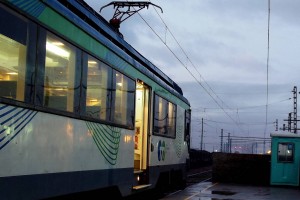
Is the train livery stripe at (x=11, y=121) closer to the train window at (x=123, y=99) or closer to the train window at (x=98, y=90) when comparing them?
the train window at (x=98, y=90)

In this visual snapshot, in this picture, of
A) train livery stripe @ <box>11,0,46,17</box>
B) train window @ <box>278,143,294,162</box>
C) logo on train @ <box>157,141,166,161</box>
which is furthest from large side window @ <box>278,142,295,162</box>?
train livery stripe @ <box>11,0,46,17</box>

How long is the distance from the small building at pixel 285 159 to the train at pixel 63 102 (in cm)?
1042

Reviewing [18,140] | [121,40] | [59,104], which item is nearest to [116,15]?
[121,40]

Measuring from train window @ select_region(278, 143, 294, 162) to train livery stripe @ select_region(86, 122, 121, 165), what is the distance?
504 inches

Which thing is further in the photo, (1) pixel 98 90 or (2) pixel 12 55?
(1) pixel 98 90

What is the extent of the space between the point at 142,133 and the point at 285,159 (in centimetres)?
1033

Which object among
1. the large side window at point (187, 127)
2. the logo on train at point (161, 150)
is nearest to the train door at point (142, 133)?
the logo on train at point (161, 150)

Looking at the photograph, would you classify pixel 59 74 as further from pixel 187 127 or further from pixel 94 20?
pixel 187 127

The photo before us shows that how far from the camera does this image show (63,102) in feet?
22.1

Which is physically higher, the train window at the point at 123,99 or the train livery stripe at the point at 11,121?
the train window at the point at 123,99

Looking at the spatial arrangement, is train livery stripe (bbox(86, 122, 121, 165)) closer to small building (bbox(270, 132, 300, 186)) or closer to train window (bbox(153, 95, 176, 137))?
train window (bbox(153, 95, 176, 137))

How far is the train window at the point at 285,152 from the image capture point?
20.4 meters

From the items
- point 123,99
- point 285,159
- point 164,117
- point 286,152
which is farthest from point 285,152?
point 123,99

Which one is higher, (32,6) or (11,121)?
(32,6)
